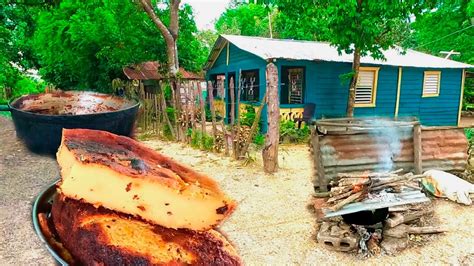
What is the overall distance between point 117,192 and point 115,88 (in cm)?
1242

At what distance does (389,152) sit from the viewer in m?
6.03

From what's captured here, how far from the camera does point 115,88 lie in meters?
12.2

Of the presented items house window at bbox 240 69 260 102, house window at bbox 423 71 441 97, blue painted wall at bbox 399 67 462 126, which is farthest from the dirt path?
house window at bbox 423 71 441 97

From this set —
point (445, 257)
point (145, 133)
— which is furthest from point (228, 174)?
point (145, 133)

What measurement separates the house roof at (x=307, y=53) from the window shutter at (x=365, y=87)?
0.52 m

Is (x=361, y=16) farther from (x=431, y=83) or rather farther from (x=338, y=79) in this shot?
(x=431, y=83)

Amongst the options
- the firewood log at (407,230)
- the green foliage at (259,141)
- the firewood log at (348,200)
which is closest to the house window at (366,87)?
the green foliage at (259,141)

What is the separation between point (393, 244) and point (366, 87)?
31.9 ft

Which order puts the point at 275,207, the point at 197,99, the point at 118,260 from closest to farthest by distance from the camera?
the point at 118,260
the point at 275,207
the point at 197,99

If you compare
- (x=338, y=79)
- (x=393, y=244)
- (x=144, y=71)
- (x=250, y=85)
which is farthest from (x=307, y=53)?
(x=144, y=71)

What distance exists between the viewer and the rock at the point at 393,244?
4.33 metres

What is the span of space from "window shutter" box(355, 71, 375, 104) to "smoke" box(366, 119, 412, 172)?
722 cm

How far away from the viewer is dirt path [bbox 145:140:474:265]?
4152 millimetres

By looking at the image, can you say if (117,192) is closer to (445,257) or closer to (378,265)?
(378,265)
